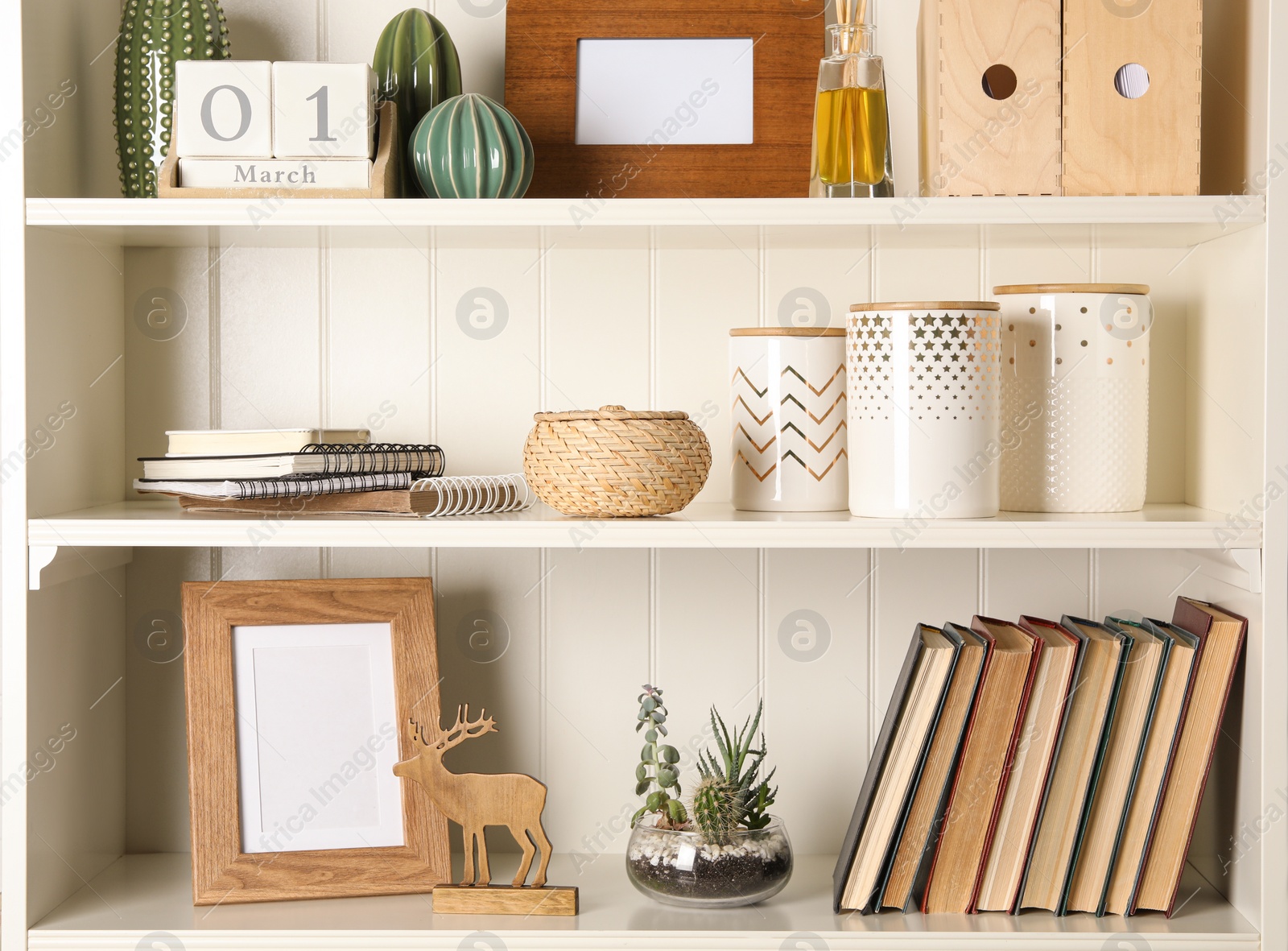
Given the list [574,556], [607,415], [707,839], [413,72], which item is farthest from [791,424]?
[413,72]

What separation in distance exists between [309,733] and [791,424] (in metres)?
0.56

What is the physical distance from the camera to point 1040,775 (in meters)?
0.99

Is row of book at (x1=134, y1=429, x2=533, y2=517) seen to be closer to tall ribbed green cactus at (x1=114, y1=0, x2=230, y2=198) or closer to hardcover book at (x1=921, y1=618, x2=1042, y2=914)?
tall ribbed green cactus at (x1=114, y1=0, x2=230, y2=198)

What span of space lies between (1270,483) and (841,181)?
46 centimetres

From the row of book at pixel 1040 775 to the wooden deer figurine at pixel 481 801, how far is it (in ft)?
0.94

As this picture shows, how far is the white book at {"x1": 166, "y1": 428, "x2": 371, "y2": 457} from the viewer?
99 cm

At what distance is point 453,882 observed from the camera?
1045mm

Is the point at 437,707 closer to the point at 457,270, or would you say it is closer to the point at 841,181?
the point at 457,270

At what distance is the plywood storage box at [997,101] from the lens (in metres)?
0.97

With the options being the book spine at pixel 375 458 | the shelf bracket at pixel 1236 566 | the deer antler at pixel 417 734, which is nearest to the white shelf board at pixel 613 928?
the deer antler at pixel 417 734

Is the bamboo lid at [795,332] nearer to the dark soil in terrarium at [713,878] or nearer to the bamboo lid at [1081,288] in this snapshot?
the bamboo lid at [1081,288]

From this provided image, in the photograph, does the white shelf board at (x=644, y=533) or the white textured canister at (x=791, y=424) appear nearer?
the white shelf board at (x=644, y=533)

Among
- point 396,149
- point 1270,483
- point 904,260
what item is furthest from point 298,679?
point 1270,483

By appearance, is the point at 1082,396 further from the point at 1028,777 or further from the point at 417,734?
the point at 417,734
